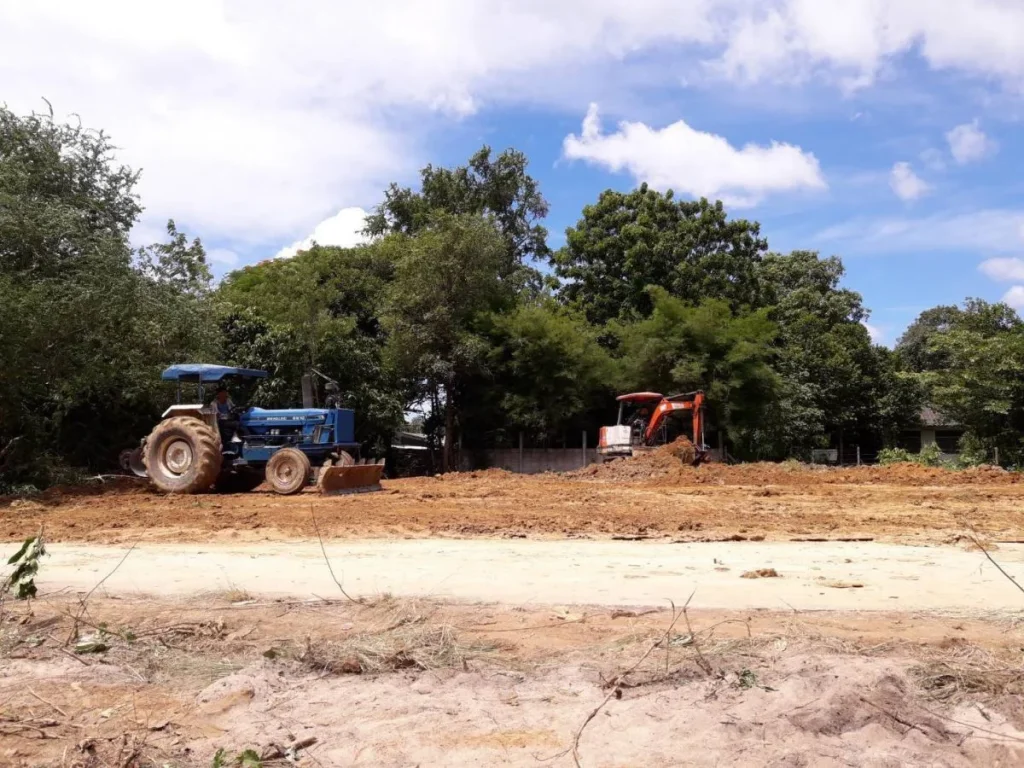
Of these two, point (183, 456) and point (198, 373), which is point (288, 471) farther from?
point (198, 373)

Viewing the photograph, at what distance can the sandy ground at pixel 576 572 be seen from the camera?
290 inches

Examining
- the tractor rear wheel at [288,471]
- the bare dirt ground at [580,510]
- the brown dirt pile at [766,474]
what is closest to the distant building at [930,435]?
the brown dirt pile at [766,474]

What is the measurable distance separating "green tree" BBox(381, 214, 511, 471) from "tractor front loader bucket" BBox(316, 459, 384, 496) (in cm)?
1129

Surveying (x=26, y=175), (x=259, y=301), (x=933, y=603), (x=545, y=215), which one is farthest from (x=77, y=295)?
(x=545, y=215)

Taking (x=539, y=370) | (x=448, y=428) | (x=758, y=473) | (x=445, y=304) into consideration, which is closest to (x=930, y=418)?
(x=539, y=370)

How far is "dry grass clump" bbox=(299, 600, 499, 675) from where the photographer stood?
5.26 metres

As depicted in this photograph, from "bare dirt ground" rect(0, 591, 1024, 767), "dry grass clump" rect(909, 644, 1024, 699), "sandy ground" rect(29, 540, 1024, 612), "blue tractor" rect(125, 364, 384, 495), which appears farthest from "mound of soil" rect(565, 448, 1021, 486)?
"dry grass clump" rect(909, 644, 1024, 699)

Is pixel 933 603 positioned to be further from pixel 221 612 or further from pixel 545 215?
pixel 545 215

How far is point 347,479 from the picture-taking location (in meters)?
17.5

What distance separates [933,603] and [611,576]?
286 centimetres

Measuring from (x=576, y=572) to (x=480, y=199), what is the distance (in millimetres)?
32771

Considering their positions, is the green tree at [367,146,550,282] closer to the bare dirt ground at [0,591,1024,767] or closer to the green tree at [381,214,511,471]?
the green tree at [381,214,511,471]

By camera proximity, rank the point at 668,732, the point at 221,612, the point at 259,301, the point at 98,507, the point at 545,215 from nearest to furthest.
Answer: the point at 668,732
the point at 221,612
the point at 98,507
the point at 259,301
the point at 545,215

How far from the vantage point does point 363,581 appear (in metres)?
8.24
